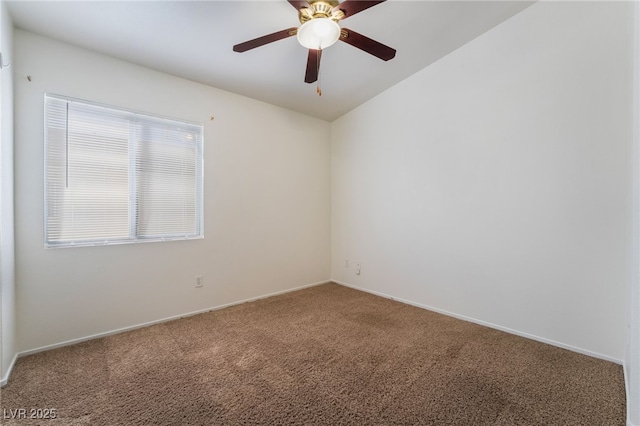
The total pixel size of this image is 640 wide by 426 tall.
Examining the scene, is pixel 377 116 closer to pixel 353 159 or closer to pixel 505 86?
pixel 353 159

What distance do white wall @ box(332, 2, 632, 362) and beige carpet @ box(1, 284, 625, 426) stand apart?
1.30 ft

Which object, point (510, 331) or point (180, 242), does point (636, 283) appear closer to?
point (510, 331)

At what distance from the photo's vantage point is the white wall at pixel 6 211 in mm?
1744

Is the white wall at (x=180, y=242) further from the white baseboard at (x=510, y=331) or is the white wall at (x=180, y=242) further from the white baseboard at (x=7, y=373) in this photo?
the white baseboard at (x=510, y=331)

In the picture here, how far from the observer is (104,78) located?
241 cm

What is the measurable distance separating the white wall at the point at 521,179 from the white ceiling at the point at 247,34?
0.39 metres

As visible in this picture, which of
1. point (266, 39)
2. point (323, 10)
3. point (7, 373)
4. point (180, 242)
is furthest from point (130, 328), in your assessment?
point (323, 10)

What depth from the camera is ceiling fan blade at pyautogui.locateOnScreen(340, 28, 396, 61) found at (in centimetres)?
190

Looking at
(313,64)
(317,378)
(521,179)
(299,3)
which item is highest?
(299,3)

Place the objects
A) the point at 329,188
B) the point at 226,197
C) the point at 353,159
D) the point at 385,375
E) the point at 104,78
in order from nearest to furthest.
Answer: the point at 385,375, the point at 104,78, the point at 226,197, the point at 353,159, the point at 329,188

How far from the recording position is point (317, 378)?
72.5 inches

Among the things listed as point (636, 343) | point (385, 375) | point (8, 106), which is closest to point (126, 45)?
point (8, 106)

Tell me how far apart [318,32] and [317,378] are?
92.8 inches

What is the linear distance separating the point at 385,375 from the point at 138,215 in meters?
2.65
